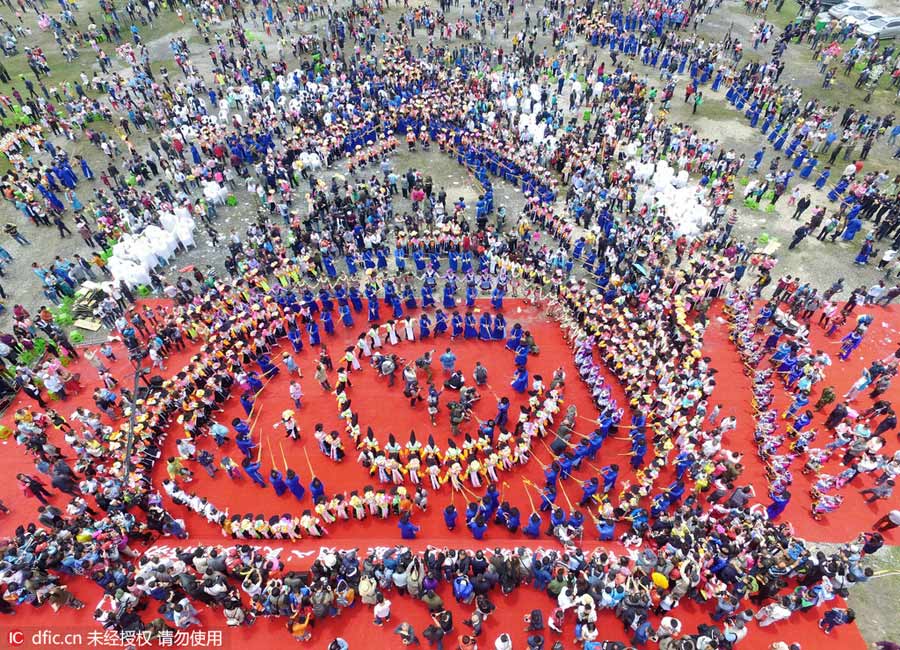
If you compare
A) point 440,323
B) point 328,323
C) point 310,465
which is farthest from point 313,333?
point 310,465

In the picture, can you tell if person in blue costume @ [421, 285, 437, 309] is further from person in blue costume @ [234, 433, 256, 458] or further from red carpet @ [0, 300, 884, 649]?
person in blue costume @ [234, 433, 256, 458]

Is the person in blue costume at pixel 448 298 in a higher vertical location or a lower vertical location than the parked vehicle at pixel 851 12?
lower

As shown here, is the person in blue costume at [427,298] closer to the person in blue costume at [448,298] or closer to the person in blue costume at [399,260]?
the person in blue costume at [448,298]

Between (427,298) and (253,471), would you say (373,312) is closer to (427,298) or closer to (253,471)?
(427,298)

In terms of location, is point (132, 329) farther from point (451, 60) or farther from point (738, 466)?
point (451, 60)

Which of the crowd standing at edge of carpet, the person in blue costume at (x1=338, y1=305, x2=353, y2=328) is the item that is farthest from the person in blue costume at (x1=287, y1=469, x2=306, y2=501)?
the person in blue costume at (x1=338, y1=305, x2=353, y2=328)

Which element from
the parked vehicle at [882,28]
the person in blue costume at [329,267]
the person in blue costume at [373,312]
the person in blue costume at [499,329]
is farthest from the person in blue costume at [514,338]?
the parked vehicle at [882,28]
